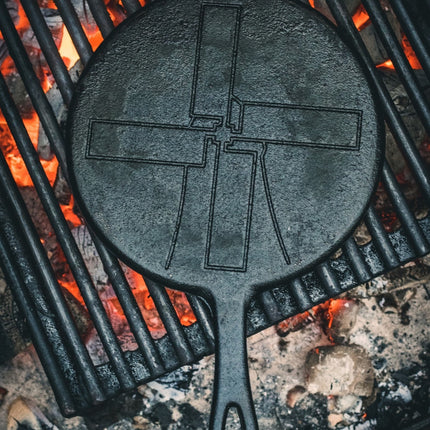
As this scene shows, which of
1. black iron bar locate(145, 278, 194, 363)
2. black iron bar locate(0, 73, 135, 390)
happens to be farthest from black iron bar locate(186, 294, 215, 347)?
black iron bar locate(0, 73, 135, 390)

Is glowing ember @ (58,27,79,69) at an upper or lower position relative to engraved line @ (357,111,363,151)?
upper

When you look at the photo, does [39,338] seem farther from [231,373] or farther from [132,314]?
[231,373]

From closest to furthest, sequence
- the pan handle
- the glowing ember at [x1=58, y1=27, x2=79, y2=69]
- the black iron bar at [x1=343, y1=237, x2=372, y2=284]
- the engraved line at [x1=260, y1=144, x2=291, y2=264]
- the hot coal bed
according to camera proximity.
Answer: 1. the pan handle
2. the engraved line at [x1=260, y1=144, x2=291, y2=264]
3. the black iron bar at [x1=343, y1=237, x2=372, y2=284]
4. the hot coal bed
5. the glowing ember at [x1=58, y1=27, x2=79, y2=69]

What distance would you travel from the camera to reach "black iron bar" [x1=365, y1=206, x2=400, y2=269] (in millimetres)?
1505

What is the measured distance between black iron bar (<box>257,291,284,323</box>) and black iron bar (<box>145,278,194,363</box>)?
0.86 feet

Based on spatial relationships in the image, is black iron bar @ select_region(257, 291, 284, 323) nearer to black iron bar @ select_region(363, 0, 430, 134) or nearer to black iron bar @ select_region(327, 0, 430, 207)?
black iron bar @ select_region(327, 0, 430, 207)

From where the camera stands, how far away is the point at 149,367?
5.05 feet

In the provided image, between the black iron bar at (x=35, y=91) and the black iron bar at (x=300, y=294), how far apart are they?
0.83m

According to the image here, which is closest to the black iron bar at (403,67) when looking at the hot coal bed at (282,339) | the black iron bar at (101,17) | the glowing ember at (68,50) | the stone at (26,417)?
the hot coal bed at (282,339)

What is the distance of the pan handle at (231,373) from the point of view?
1.28 meters

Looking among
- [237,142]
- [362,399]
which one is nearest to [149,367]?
[237,142]

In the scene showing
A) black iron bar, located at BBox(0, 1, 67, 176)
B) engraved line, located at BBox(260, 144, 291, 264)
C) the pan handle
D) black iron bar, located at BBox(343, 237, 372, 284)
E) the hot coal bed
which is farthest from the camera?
the hot coal bed

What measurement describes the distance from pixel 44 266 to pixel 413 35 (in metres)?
1.38

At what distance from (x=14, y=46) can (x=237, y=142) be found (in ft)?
2.71
